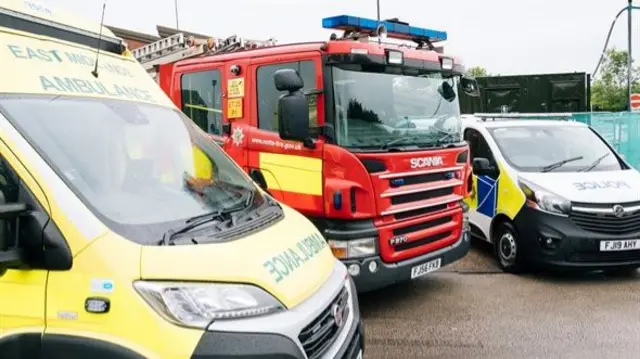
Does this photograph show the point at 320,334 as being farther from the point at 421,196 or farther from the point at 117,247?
the point at 421,196

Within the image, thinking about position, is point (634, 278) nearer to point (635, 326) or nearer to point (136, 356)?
point (635, 326)

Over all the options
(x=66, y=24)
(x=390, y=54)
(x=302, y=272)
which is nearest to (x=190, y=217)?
(x=302, y=272)

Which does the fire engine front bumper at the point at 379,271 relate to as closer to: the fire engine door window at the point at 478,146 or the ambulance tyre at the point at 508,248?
the ambulance tyre at the point at 508,248

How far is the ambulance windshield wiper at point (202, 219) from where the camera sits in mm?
2404

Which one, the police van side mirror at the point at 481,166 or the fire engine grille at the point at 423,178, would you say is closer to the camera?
the fire engine grille at the point at 423,178

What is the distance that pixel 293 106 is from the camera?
4.52 meters

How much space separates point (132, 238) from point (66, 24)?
1.56 meters

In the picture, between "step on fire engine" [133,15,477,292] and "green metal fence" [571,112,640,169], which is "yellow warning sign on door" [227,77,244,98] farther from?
"green metal fence" [571,112,640,169]

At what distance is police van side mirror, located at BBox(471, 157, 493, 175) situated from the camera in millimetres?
7043

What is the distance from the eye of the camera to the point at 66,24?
319 centimetres

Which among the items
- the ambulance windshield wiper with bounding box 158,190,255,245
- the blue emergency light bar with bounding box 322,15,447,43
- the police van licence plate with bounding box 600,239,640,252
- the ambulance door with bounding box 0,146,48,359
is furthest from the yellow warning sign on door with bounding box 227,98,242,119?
the police van licence plate with bounding box 600,239,640,252

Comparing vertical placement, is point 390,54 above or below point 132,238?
above

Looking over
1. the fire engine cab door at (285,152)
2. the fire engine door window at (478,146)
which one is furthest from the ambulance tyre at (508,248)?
the fire engine cab door at (285,152)

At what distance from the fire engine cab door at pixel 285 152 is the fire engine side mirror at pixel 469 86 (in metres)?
2.02
